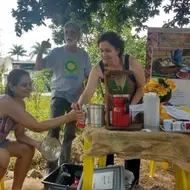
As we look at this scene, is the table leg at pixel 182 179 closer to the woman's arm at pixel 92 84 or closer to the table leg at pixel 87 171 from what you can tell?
the table leg at pixel 87 171

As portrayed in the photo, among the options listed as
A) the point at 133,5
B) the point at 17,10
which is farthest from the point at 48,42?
the point at 133,5

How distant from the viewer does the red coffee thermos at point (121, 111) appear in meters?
1.91

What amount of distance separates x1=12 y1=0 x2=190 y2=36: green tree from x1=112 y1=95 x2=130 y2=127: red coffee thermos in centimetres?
179

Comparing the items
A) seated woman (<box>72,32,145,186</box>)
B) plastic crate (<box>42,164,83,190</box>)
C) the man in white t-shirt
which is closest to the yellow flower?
seated woman (<box>72,32,145,186</box>)

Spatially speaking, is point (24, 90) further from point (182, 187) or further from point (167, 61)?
point (167, 61)

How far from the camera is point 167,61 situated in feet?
11.5

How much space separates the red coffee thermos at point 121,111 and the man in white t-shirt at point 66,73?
1.52 m

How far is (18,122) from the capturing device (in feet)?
8.34

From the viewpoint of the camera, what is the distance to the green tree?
3.43 m

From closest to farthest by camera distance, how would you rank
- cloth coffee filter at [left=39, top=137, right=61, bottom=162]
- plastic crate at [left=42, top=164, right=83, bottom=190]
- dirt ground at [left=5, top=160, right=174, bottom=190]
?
plastic crate at [left=42, top=164, right=83, bottom=190] → cloth coffee filter at [left=39, top=137, right=61, bottom=162] → dirt ground at [left=5, top=160, right=174, bottom=190]

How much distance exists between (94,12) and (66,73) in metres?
0.78

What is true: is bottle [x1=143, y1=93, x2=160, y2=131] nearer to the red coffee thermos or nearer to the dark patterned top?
the red coffee thermos

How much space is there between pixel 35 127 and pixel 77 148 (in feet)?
6.36

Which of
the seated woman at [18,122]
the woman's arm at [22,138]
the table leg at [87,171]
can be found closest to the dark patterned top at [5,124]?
the seated woman at [18,122]
